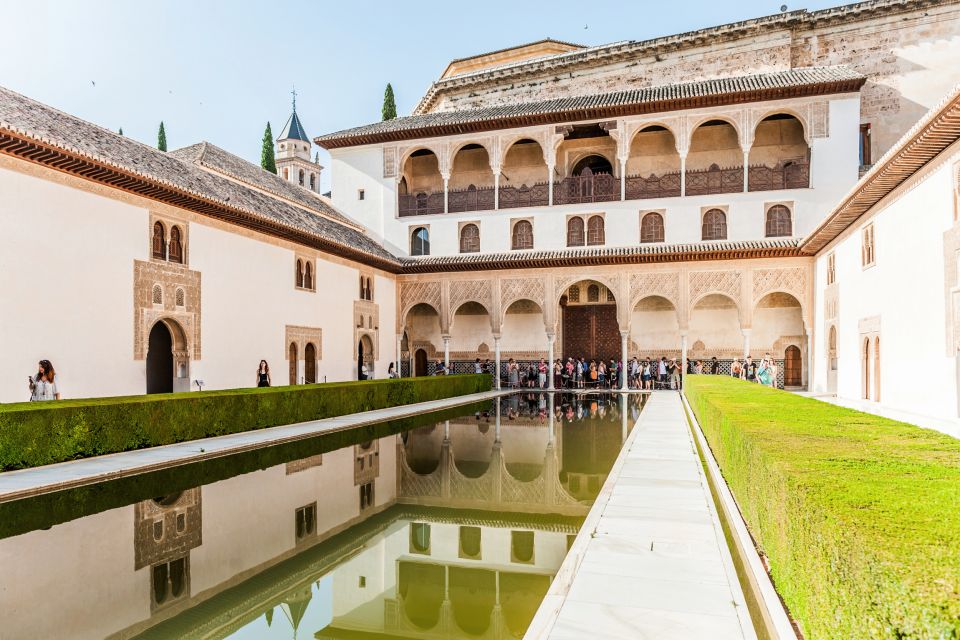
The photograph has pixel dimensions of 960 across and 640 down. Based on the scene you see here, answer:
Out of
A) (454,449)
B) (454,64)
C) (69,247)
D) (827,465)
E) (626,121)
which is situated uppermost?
(454,64)

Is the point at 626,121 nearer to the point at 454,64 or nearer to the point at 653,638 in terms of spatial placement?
the point at 454,64

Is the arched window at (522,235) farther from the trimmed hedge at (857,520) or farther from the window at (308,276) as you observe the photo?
the trimmed hedge at (857,520)

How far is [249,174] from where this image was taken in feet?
72.7

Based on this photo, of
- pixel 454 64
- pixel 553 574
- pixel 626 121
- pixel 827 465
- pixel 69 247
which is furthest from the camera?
pixel 454 64

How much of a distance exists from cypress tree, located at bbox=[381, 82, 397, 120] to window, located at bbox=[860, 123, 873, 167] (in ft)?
72.1

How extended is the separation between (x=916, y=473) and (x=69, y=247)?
40.0ft

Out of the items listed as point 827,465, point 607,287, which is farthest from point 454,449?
point 607,287

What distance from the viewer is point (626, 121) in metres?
22.8

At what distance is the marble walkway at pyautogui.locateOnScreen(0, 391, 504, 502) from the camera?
→ 7020 millimetres

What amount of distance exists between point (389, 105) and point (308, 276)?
20.3m

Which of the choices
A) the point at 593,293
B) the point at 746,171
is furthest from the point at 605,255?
the point at 746,171

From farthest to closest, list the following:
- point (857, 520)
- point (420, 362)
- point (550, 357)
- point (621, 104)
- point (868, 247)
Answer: point (420, 362) → point (550, 357) → point (621, 104) → point (868, 247) → point (857, 520)

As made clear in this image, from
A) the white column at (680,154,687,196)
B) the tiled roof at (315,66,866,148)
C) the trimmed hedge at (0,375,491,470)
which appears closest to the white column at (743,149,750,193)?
the tiled roof at (315,66,866,148)

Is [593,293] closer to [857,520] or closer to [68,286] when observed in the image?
[68,286]
